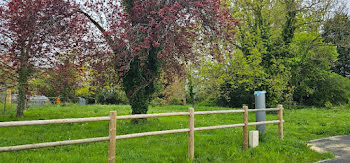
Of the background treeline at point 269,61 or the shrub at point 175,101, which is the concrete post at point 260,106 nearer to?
the background treeline at point 269,61

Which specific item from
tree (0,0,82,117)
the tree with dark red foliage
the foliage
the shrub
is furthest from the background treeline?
the shrub

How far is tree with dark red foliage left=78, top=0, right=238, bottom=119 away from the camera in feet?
27.7

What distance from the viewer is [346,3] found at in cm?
1883

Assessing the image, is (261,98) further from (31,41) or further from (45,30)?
(31,41)

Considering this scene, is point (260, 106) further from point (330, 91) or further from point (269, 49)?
point (330, 91)

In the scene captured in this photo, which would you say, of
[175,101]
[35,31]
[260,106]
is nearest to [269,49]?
[260,106]

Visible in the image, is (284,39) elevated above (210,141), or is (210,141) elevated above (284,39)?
(284,39)

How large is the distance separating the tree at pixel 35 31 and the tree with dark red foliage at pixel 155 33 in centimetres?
92

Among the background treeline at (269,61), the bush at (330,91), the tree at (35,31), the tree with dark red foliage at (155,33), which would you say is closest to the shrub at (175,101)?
the background treeline at (269,61)

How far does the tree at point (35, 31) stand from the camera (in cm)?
955

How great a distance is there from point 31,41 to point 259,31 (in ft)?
39.6

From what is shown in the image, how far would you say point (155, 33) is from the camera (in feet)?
27.8

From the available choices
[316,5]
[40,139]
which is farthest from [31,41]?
[316,5]

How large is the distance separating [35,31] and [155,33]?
4.45 meters
